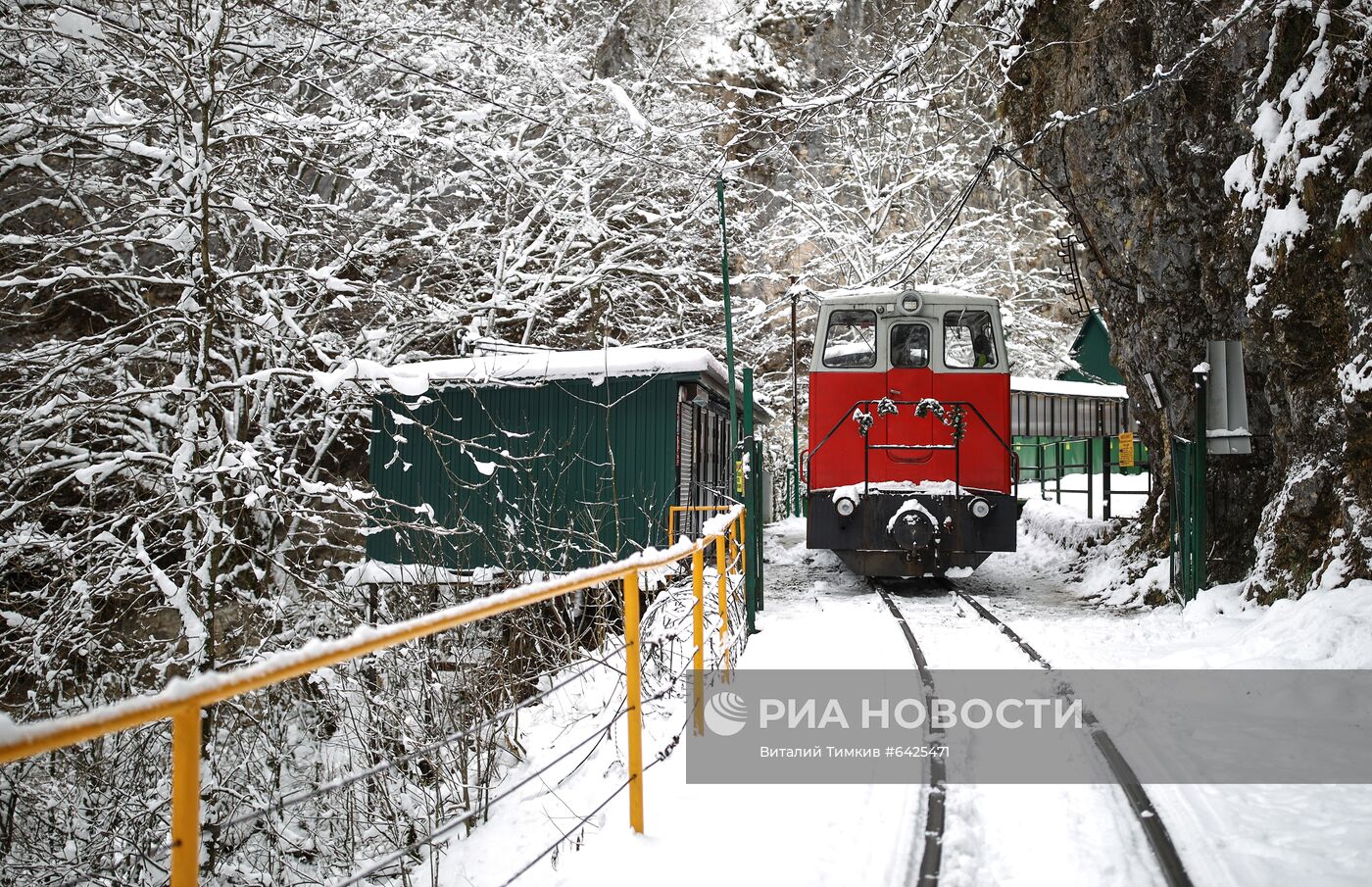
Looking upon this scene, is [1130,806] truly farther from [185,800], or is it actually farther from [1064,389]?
[1064,389]

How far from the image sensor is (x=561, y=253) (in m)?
14.4

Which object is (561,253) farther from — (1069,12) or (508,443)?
(1069,12)

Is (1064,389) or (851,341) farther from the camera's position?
(1064,389)

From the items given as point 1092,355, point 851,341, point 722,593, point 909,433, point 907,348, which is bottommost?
point 722,593

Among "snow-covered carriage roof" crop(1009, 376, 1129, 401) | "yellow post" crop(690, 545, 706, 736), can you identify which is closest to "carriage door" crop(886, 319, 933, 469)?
"yellow post" crop(690, 545, 706, 736)

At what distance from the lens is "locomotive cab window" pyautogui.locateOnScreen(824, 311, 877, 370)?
33.4 feet

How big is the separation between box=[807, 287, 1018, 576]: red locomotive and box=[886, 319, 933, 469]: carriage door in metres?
0.01

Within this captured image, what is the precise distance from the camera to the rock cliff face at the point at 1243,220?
239 inches

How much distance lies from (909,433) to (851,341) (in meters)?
1.41

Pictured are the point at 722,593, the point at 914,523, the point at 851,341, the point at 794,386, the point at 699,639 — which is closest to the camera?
the point at 699,639

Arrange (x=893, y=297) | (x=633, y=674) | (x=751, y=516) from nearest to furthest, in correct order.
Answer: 1. (x=633, y=674)
2. (x=751, y=516)
3. (x=893, y=297)

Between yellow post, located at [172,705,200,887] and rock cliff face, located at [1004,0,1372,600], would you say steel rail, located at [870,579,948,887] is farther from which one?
rock cliff face, located at [1004,0,1372,600]

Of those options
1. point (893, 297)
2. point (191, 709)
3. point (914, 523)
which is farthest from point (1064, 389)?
point (191, 709)

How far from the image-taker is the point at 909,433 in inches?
390
